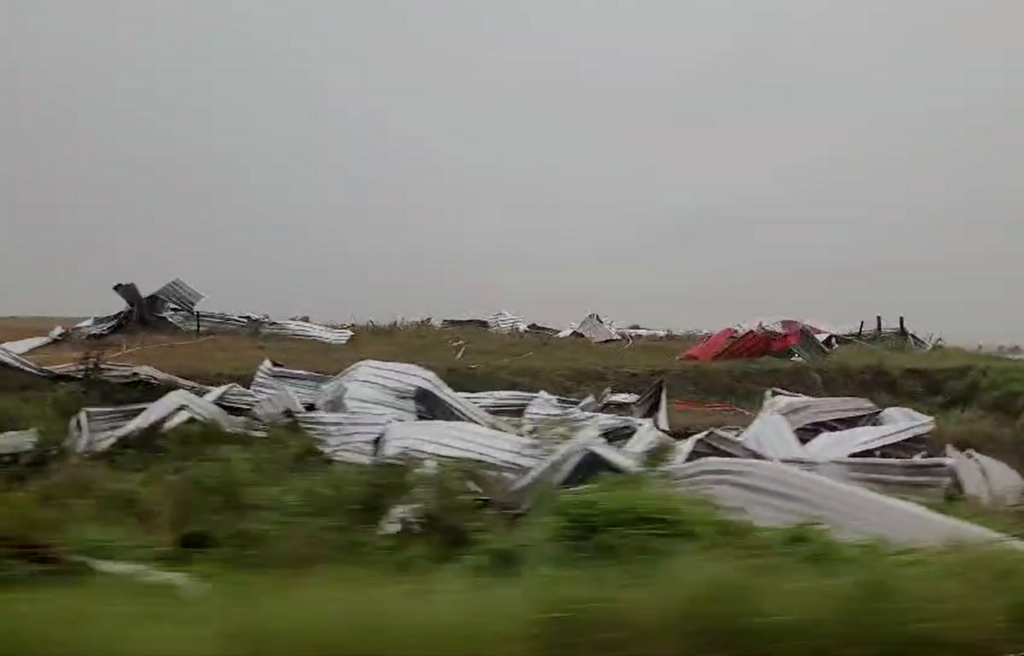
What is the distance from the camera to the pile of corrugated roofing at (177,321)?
20375 mm

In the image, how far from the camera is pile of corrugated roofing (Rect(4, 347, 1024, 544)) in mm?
5730

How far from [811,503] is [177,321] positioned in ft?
58.2

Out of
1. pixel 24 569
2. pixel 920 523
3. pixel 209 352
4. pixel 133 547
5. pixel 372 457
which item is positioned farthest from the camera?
pixel 209 352

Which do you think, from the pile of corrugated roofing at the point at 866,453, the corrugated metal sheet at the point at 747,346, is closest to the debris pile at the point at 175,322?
the corrugated metal sheet at the point at 747,346

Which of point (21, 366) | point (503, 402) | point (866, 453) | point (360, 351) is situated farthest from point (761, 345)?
point (21, 366)

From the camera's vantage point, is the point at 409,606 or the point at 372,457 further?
the point at 372,457

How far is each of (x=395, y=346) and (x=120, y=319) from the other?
6103mm

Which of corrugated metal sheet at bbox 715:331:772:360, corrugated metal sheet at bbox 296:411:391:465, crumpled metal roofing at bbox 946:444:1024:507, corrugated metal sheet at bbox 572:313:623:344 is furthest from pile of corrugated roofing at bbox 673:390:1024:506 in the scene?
corrugated metal sheet at bbox 572:313:623:344

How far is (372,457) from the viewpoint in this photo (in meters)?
7.50

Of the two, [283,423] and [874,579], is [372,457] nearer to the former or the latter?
[283,423]

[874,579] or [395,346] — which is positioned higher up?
[395,346]

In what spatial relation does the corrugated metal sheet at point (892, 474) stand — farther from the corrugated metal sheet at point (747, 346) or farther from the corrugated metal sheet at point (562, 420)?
the corrugated metal sheet at point (747, 346)

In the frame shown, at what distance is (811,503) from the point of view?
568cm

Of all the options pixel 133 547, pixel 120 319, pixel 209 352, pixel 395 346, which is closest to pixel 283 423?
pixel 133 547
